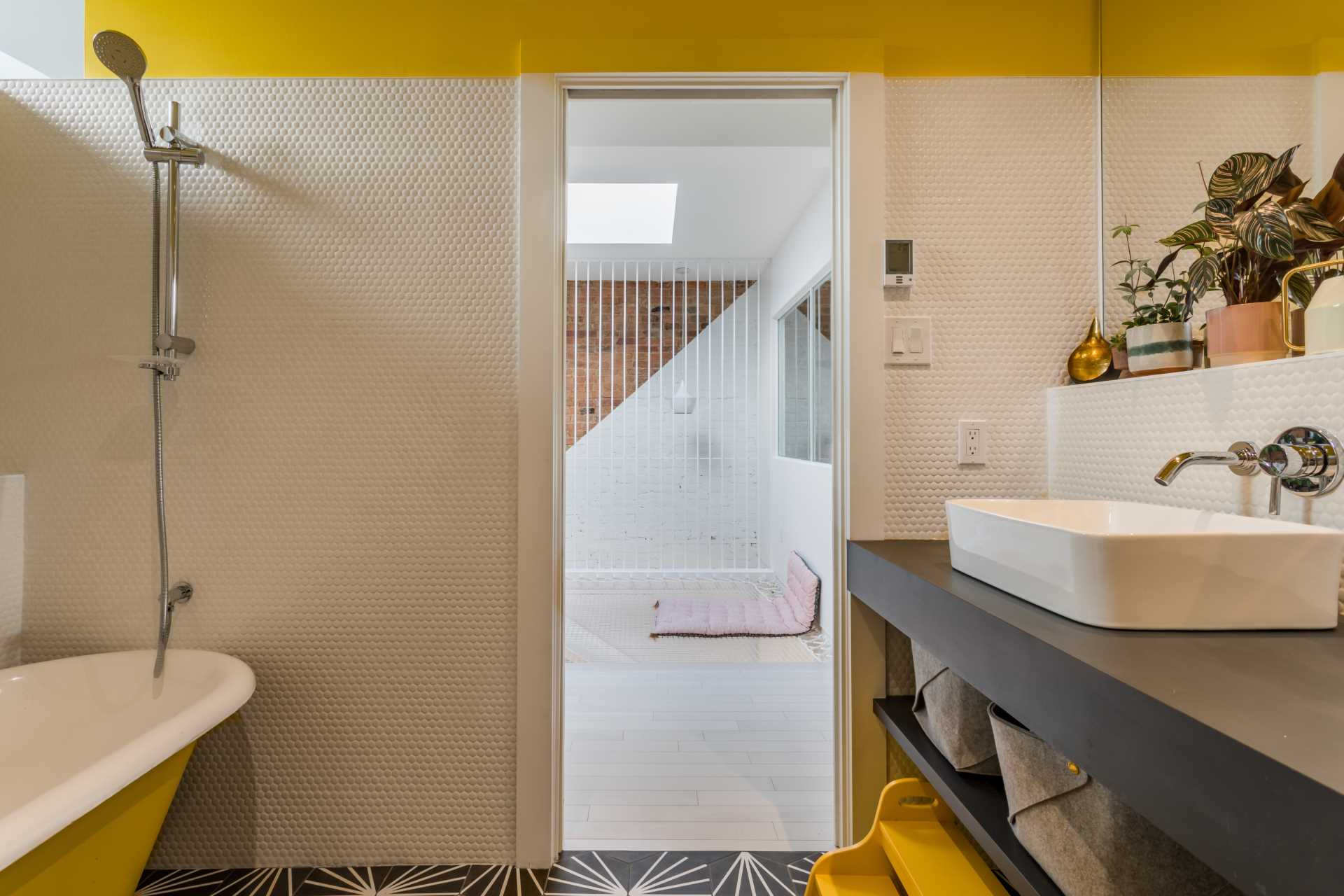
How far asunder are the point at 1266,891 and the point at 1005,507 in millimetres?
931

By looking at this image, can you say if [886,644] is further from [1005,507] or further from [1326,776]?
[1326,776]

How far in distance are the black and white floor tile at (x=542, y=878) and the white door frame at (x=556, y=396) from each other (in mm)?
83

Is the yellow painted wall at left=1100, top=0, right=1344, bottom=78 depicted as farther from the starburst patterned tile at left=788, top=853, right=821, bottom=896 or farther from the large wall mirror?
the starburst patterned tile at left=788, top=853, right=821, bottom=896

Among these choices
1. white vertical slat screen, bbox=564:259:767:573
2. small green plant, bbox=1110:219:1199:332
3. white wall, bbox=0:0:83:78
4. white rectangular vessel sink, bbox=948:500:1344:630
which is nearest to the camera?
white rectangular vessel sink, bbox=948:500:1344:630

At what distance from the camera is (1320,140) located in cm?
114

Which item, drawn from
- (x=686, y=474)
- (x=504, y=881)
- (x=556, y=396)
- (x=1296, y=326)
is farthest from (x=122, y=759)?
(x=686, y=474)

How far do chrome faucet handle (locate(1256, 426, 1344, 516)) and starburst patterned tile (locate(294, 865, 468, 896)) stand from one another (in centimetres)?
190

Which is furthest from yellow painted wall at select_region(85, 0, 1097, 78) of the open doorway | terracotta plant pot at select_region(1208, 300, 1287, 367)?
terracotta plant pot at select_region(1208, 300, 1287, 367)

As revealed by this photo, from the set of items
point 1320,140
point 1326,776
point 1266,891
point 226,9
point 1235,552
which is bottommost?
point 1266,891

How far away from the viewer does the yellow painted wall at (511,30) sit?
5.66ft

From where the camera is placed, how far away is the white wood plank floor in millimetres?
1877

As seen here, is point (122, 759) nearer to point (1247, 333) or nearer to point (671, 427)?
point (1247, 333)

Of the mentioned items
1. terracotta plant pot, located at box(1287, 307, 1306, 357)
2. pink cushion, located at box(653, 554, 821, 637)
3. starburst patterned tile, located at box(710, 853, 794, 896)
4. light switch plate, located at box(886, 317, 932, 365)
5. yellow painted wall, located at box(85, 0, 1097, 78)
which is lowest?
starburst patterned tile, located at box(710, 853, 794, 896)

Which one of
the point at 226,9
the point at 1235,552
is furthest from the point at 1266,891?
the point at 226,9
